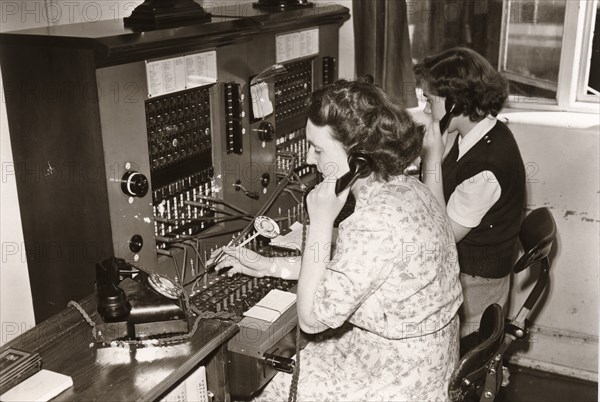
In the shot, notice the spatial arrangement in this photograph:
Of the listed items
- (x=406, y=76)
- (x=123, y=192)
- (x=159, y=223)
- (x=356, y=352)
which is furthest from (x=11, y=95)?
(x=406, y=76)

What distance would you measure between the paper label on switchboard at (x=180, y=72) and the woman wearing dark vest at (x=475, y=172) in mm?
900

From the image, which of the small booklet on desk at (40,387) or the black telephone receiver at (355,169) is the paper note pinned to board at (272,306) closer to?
the black telephone receiver at (355,169)

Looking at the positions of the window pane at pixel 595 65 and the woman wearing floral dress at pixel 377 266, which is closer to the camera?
the woman wearing floral dress at pixel 377 266

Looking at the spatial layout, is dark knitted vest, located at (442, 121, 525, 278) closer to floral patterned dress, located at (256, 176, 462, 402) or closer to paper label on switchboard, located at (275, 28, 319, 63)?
floral patterned dress, located at (256, 176, 462, 402)

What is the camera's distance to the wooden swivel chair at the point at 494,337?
1694 mm

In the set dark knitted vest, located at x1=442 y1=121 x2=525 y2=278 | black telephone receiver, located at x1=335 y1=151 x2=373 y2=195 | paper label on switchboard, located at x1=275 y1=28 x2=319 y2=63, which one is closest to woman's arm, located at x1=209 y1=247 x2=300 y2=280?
black telephone receiver, located at x1=335 y1=151 x2=373 y2=195

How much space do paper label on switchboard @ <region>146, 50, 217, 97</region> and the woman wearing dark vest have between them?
0.90m

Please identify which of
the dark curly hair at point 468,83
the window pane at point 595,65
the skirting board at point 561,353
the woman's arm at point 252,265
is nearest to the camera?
the woman's arm at point 252,265

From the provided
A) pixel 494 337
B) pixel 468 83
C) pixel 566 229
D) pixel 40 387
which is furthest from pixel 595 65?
pixel 40 387

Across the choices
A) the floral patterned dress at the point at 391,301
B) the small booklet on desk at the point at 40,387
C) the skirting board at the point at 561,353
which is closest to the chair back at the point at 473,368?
the floral patterned dress at the point at 391,301

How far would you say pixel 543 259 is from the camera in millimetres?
2260

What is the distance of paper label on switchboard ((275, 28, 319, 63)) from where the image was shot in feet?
8.51

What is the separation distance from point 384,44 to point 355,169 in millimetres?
1413

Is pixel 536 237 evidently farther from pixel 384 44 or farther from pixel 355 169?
pixel 384 44
